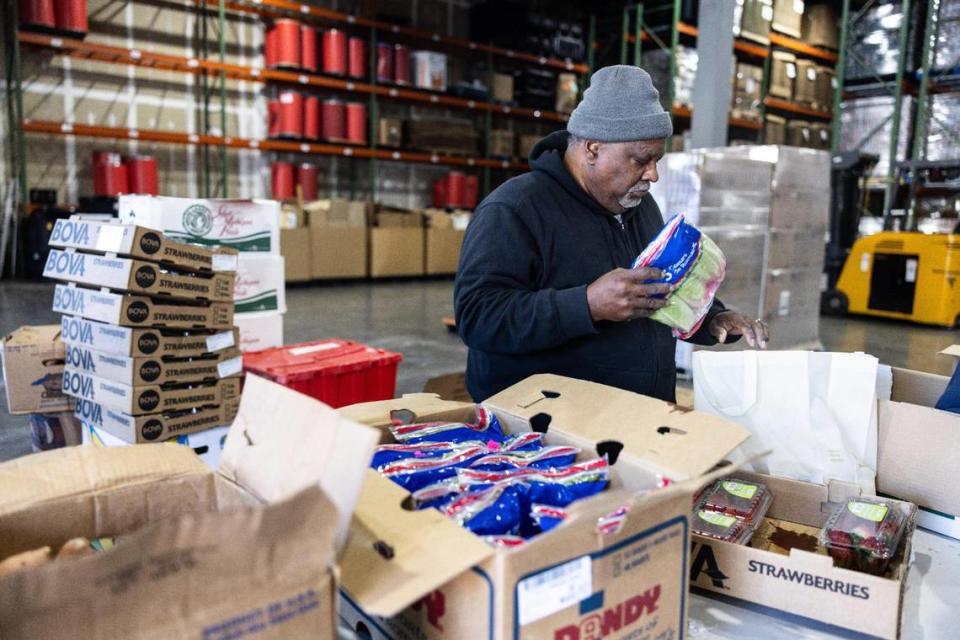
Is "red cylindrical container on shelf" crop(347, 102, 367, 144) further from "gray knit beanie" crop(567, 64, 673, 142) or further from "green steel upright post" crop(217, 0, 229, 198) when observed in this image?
"gray knit beanie" crop(567, 64, 673, 142)

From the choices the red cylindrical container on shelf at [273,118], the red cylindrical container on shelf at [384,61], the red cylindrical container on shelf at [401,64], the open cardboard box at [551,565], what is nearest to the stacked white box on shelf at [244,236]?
the open cardboard box at [551,565]

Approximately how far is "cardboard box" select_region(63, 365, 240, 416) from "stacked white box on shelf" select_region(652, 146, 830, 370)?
115 inches

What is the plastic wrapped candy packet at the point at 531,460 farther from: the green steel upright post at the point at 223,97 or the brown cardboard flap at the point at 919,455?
the green steel upright post at the point at 223,97

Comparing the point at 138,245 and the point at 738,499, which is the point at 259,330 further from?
the point at 738,499

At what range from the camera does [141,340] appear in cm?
268

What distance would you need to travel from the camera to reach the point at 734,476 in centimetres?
148

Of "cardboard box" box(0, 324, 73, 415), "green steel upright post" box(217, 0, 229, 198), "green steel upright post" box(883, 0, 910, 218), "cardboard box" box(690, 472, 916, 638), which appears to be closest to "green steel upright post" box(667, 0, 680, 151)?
"green steel upright post" box(883, 0, 910, 218)

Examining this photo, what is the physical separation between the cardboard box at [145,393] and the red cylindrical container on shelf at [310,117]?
20.5ft

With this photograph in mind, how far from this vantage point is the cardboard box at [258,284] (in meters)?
3.60

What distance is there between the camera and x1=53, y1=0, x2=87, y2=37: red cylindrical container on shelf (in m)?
7.08

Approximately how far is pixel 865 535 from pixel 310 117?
27.6 feet

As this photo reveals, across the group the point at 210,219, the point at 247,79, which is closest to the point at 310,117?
the point at 247,79

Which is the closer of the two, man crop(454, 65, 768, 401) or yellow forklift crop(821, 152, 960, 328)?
man crop(454, 65, 768, 401)

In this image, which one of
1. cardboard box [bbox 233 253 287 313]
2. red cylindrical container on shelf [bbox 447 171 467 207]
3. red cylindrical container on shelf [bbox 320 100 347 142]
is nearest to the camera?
cardboard box [bbox 233 253 287 313]
